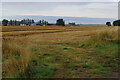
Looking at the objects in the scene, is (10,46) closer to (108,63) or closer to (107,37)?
(108,63)

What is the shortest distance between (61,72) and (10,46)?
2.95 metres

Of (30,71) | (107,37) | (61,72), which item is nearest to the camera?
(30,71)

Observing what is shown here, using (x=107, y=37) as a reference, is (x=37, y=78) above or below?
below

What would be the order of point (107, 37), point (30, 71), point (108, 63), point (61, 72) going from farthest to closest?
point (107, 37) → point (108, 63) → point (61, 72) → point (30, 71)

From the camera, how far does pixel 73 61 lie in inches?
222

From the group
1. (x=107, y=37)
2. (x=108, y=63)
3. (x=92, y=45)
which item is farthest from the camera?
(x=107, y=37)

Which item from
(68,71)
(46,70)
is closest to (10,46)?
(46,70)

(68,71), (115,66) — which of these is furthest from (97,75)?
(115,66)

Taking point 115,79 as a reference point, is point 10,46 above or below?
above

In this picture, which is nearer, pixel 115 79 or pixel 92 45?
pixel 115 79

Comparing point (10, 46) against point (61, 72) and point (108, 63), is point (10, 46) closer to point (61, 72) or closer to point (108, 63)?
point (61, 72)

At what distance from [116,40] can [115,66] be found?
14.5 feet

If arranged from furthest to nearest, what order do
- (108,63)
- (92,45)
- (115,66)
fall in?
(92,45) → (108,63) → (115,66)

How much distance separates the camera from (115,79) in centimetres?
407
